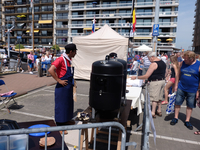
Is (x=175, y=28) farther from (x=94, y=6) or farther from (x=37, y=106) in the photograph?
(x=37, y=106)

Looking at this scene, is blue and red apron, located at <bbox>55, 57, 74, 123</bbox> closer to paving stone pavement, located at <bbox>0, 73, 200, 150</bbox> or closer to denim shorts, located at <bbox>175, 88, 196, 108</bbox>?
paving stone pavement, located at <bbox>0, 73, 200, 150</bbox>

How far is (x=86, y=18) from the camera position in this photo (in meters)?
53.7

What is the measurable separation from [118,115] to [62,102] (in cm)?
141

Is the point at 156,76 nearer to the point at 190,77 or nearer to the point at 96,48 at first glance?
the point at 190,77

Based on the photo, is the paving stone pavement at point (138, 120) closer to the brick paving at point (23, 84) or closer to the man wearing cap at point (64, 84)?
the man wearing cap at point (64, 84)

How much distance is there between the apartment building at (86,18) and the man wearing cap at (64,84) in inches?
1641

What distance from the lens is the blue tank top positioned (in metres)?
4.14

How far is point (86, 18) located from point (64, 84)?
53740mm

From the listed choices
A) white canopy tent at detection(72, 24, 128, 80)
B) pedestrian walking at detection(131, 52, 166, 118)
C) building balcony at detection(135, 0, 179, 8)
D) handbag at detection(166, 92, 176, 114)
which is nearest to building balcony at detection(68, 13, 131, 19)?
building balcony at detection(135, 0, 179, 8)

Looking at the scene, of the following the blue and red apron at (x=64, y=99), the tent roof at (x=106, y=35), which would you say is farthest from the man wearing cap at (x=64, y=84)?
the tent roof at (x=106, y=35)


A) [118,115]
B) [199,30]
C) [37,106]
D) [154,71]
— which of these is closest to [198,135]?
[154,71]

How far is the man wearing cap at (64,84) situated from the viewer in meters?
3.34

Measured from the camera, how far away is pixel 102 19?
53688mm

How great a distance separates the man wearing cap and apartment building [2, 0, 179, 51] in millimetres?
41690
